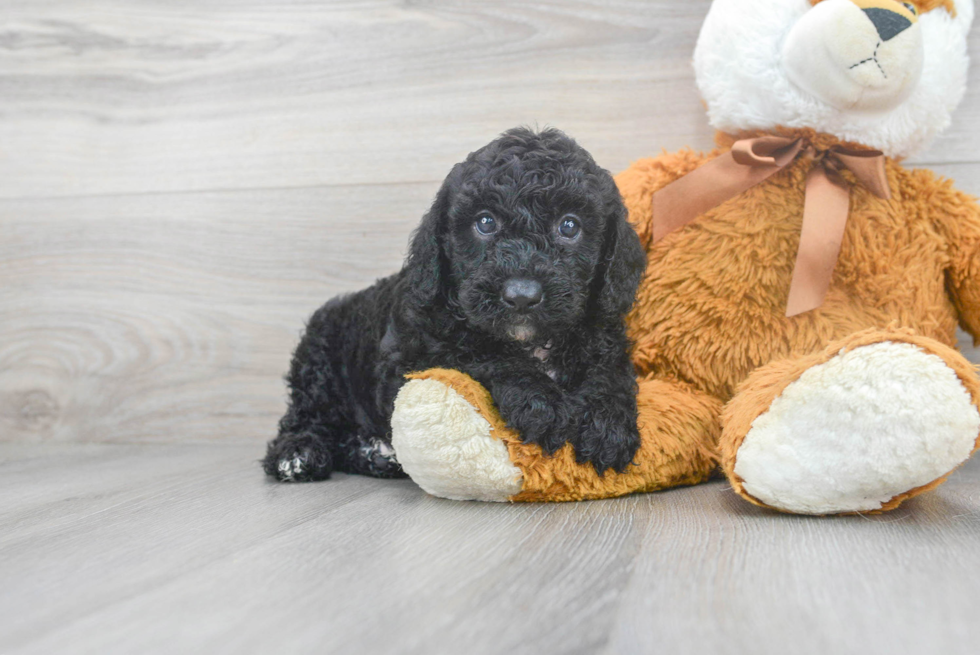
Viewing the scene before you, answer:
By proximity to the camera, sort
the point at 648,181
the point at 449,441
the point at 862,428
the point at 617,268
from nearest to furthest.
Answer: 1. the point at 862,428
2. the point at 449,441
3. the point at 617,268
4. the point at 648,181

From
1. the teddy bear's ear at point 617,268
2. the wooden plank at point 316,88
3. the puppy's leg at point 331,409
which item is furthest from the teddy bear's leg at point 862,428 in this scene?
the wooden plank at point 316,88

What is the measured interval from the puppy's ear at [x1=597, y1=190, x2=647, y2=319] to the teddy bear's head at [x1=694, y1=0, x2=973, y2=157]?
1.31 feet

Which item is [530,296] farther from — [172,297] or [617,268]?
[172,297]

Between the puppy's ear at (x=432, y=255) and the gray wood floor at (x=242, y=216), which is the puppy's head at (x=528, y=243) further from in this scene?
the gray wood floor at (x=242, y=216)

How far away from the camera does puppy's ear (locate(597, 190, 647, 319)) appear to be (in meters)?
1.29

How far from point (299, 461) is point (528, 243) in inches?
28.0

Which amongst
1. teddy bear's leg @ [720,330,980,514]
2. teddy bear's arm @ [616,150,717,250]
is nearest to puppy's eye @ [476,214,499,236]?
teddy bear's arm @ [616,150,717,250]

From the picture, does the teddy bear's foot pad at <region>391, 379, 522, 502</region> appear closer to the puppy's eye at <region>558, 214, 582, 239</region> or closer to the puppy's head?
the puppy's head

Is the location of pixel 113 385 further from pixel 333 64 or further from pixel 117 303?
pixel 333 64

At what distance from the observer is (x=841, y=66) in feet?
4.39

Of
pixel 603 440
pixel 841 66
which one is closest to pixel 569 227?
pixel 603 440

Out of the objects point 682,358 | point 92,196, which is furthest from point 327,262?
point 682,358

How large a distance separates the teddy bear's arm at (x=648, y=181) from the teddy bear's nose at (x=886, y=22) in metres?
0.37

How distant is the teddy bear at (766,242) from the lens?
122cm
